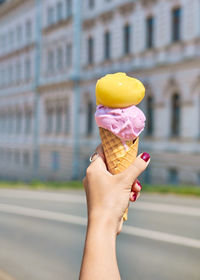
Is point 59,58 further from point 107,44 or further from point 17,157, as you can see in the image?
point 17,157

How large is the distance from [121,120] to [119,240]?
25.5 feet

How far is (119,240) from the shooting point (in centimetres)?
1069

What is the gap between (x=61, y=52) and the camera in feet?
109

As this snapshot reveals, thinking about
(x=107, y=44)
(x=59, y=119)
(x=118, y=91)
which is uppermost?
(x=107, y=44)

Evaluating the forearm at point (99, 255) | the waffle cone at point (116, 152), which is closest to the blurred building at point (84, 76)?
the waffle cone at point (116, 152)

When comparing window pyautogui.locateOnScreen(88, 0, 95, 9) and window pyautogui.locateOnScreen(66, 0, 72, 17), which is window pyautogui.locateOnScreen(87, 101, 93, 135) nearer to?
window pyautogui.locateOnScreen(88, 0, 95, 9)

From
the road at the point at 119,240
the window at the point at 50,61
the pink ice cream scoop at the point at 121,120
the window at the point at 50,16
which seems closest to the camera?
the pink ice cream scoop at the point at 121,120

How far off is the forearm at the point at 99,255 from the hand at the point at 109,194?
0.05 m

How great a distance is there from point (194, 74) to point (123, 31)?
704cm

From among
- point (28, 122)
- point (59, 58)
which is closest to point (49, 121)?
point (28, 122)

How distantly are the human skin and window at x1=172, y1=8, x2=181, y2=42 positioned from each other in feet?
68.5

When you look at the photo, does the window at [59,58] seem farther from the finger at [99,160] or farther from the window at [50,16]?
the finger at [99,160]

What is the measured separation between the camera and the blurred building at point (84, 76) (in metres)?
22.1

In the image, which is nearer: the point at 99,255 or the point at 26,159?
the point at 99,255
